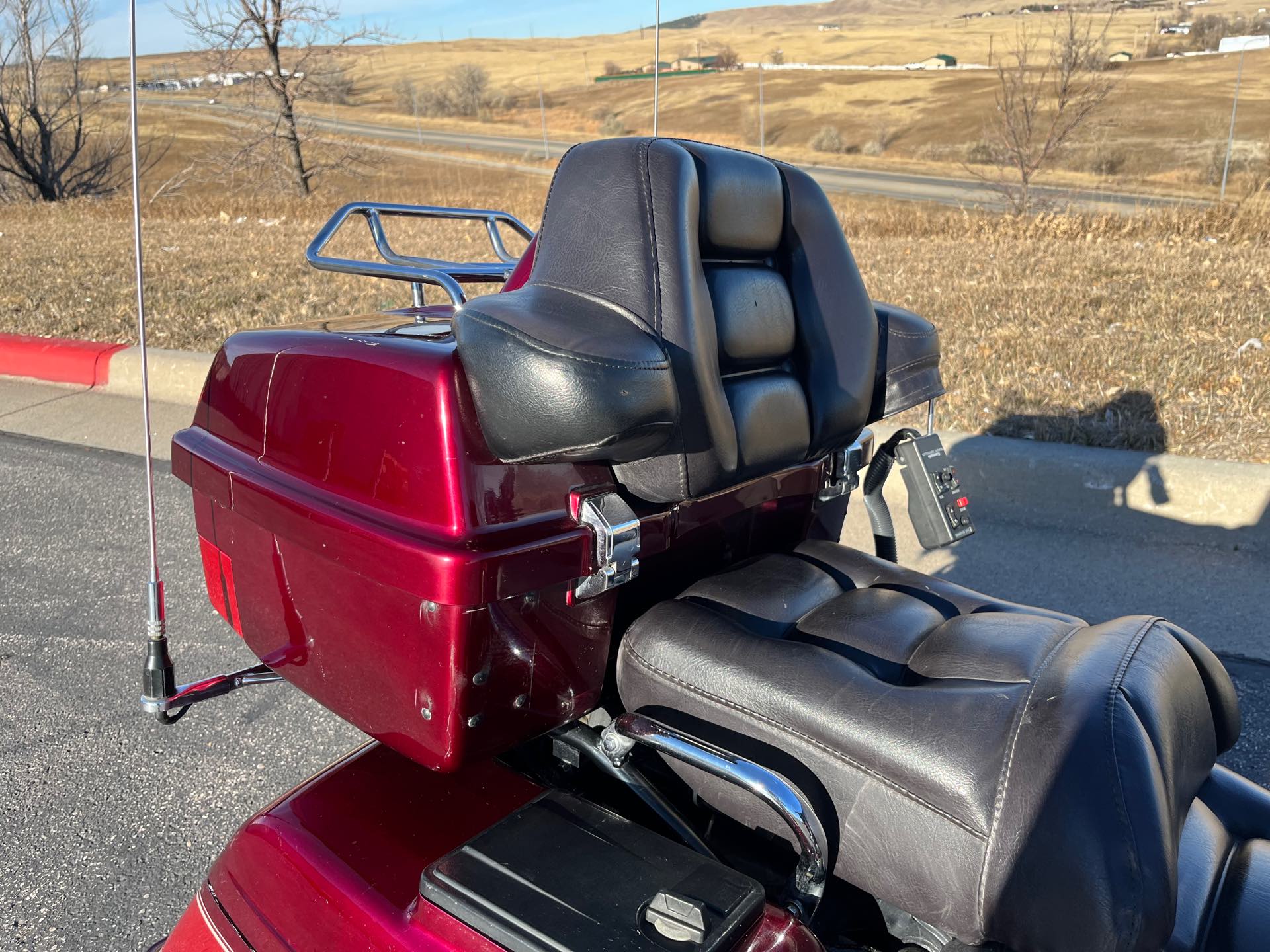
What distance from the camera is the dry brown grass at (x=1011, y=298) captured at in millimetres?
4223

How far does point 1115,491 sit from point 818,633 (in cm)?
255

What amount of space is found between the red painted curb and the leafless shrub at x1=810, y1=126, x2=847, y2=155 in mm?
34873

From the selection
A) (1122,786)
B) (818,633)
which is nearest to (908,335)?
(818,633)

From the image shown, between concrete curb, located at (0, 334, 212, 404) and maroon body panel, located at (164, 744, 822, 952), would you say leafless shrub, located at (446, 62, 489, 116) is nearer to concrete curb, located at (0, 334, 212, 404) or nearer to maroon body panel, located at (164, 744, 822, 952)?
concrete curb, located at (0, 334, 212, 404)

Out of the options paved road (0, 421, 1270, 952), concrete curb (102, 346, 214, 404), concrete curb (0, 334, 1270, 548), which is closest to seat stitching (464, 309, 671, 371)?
paved road (0, 421, 1270, 952)

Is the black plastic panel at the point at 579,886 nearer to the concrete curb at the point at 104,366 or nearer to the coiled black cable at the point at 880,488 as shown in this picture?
the coiled black cable at the point at 880,488

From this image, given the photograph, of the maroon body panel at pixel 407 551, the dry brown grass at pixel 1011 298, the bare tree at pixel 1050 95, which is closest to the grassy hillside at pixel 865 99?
the bare tree at pixel 1050 95

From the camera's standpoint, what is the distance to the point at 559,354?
49.2 inches

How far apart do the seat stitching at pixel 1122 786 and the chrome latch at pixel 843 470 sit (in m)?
0.84

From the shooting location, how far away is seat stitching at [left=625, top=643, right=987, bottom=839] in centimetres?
115

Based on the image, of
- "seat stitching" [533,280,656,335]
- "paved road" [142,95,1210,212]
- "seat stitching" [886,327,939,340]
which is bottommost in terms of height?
"seat stitching" [886,327,939,340]

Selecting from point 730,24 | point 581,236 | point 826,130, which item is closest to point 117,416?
point 581,236

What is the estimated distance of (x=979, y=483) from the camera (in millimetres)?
3838

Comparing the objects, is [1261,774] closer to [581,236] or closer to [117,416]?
[581,236]
